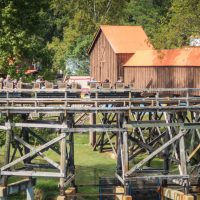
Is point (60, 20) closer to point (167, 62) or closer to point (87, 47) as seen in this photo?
point (87, 47)

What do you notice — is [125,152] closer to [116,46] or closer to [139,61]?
[139,61]

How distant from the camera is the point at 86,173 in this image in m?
29.4

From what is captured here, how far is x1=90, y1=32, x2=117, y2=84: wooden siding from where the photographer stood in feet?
177

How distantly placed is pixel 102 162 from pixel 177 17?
9.91 meters

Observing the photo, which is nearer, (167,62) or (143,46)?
(167,62)

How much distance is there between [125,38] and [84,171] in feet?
85.3

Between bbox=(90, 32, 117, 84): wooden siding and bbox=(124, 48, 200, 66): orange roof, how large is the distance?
5.75 m

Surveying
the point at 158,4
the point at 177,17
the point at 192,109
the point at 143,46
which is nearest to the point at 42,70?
the point at 192,109

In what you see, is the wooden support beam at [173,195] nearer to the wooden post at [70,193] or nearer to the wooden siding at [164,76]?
the wooden post at [70,193]

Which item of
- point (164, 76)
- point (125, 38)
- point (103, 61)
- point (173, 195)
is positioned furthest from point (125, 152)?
point (103, 61)

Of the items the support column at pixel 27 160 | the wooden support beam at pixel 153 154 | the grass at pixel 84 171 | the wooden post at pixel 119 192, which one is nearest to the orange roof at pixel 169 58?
the grass at pixel 84 171

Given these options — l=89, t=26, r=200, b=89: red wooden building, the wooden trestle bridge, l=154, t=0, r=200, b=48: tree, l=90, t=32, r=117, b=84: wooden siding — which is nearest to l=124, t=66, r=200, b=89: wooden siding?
l=89, t=26, r=200, b=89: red wooden building

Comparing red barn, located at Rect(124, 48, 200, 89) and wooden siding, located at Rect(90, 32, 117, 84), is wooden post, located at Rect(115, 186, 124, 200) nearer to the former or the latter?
red barn, located at Rect(124, 48, 200, 89)

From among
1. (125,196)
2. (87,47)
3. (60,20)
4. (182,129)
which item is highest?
(60,20)
